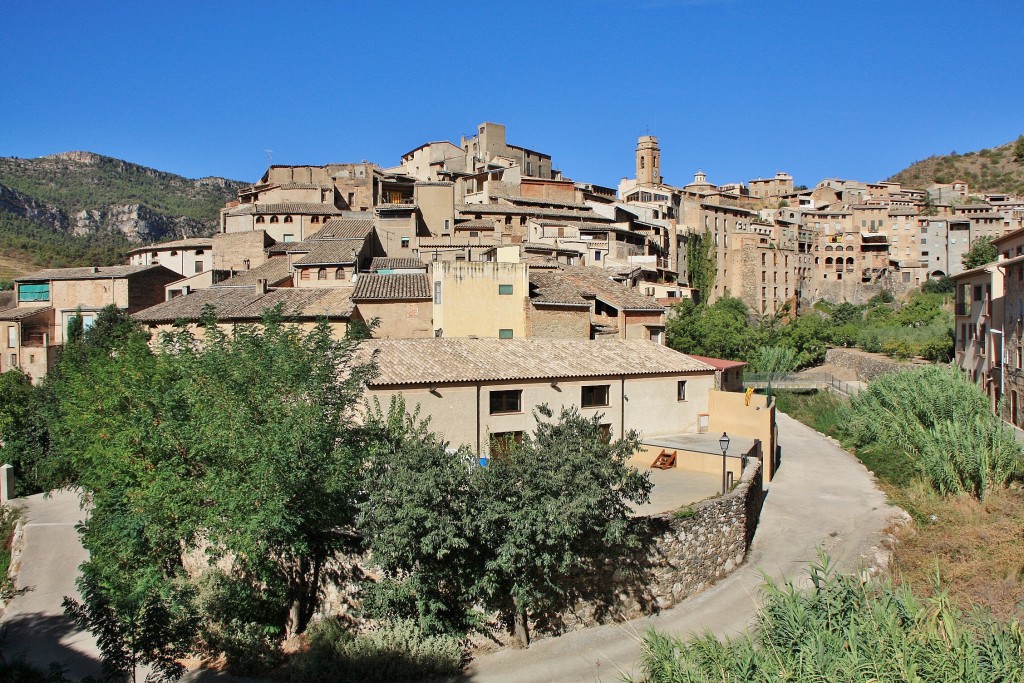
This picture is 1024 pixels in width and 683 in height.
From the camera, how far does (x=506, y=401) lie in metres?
21.3

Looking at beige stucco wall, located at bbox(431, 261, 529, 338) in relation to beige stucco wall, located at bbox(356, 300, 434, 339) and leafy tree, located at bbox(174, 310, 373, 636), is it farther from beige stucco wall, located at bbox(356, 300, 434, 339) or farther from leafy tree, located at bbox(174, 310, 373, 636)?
leafy tree, located at bbox(174, 310, 373, 636)

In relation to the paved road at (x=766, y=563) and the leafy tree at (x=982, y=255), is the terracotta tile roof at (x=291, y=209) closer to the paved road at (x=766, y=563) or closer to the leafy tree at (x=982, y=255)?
the paved road at (x=766, y=563)

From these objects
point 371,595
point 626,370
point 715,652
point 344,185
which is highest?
point 344,185

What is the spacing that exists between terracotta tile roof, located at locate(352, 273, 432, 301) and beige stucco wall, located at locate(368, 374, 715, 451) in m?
7.10

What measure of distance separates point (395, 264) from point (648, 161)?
239ft

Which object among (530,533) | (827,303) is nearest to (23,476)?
(530,533)

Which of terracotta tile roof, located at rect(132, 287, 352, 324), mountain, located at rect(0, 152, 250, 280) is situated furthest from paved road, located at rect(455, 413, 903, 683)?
mountain, located at rect(0, 152, 250, 280)

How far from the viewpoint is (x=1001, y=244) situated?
34.7 meters

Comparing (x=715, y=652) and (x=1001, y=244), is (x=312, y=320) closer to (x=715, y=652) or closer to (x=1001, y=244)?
(x=715, y=652)

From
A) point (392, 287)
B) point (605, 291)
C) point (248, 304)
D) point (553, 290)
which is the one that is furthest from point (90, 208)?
point (553, 290)

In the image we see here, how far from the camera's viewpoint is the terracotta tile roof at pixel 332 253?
34188 millimetres

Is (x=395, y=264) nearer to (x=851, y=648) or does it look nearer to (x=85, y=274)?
(x=85, y=274)

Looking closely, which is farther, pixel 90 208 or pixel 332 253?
pixel 90 208

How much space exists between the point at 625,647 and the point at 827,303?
71326 mm
